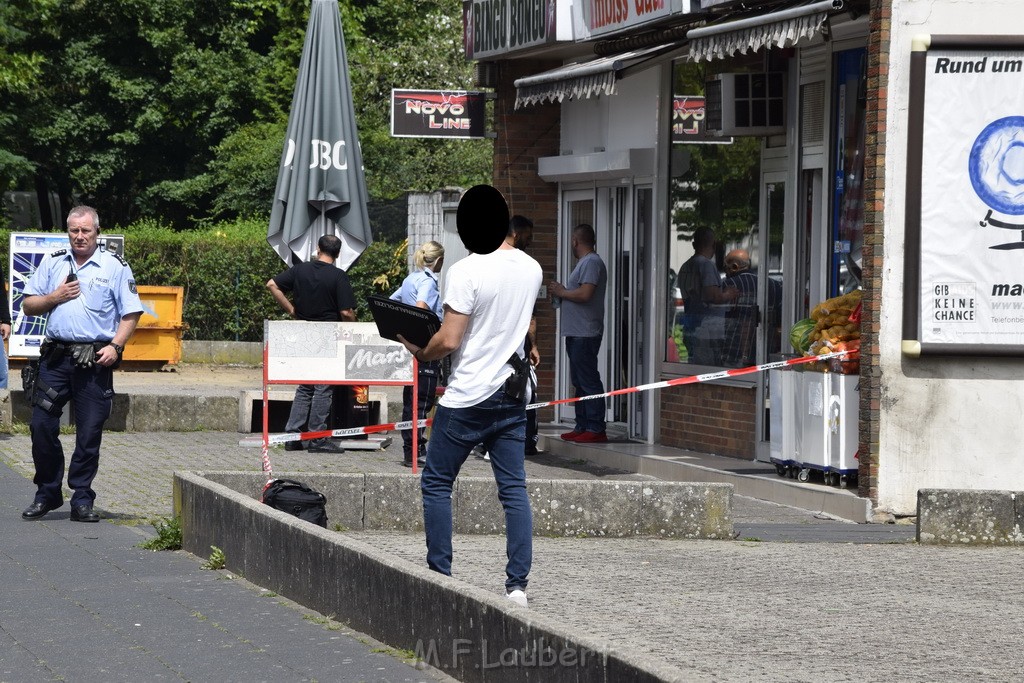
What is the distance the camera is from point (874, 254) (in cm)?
1054

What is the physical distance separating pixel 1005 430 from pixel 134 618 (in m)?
5.88

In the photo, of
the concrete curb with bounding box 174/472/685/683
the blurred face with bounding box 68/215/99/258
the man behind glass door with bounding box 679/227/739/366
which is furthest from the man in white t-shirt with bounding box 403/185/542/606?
the man behind glass door with bounding box 679/227/739/366

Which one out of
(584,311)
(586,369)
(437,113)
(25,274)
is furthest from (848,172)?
(25,274)

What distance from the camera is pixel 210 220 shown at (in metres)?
39.5

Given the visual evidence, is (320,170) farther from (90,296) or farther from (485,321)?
(485,321)

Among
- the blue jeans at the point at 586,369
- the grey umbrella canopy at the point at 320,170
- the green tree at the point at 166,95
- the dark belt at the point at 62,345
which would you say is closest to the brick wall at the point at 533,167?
the grey umbrella canopy at the point at 320,170

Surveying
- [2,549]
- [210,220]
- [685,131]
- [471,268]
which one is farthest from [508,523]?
[210,220]

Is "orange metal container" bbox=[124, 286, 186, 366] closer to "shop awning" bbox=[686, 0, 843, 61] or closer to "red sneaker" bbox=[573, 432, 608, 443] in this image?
"red sneaker" bbox=[573, 432, 608, 443]

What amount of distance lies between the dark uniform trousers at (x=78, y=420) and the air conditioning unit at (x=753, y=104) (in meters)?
5.42

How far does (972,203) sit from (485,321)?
4762 mm

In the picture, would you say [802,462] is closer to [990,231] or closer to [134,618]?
[990,231]

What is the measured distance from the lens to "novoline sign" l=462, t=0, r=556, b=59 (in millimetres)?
15438

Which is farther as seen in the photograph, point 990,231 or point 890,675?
point 990,231

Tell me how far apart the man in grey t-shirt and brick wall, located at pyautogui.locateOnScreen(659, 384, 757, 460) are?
2.16 ft
